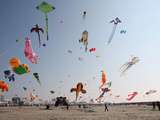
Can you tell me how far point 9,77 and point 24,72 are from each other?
11.8m

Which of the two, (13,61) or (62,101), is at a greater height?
(13,61)

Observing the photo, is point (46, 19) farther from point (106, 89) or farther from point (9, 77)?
point (106, 89)

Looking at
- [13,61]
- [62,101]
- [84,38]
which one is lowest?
[62,101]

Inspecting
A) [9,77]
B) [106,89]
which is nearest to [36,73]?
[9,77]

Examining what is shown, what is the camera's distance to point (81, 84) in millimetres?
47656

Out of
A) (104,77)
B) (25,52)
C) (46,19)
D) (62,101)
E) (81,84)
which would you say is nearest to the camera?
(46,19)

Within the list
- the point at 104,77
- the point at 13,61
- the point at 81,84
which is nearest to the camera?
the point at 13,61

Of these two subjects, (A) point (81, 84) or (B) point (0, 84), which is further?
(A) point (81, 84)

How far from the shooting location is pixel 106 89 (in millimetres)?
60125

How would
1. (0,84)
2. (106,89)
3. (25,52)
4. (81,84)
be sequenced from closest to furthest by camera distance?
(25,52) < (0,84) < (81,84) < (106,89)

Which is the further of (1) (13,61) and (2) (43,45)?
(1) (13,61)

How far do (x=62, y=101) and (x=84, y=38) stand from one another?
34.5 metres

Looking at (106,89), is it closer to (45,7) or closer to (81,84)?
(81,84)

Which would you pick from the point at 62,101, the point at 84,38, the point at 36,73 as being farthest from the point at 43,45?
the point at 62,101
